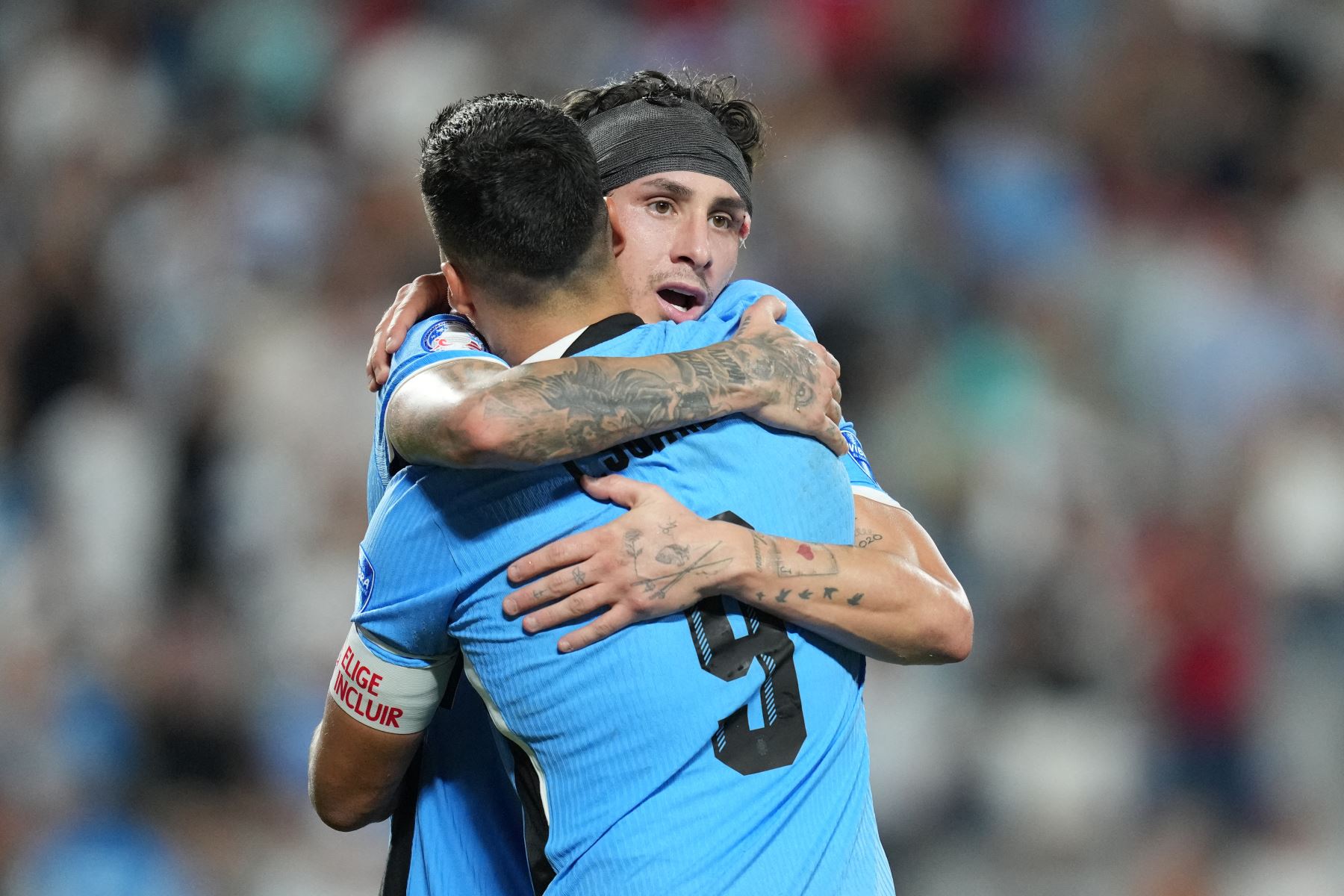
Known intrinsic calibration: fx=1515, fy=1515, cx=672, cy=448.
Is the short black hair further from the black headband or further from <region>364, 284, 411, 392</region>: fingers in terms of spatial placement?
the black headband

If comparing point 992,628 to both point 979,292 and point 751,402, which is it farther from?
point 751,402

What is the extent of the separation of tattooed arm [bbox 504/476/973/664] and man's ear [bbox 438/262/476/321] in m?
0.38

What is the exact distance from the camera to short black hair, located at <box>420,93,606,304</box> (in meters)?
2.34

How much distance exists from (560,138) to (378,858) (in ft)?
14.9

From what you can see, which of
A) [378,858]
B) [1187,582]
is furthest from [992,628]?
[378,858]

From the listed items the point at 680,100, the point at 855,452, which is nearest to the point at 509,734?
the point at 855,452

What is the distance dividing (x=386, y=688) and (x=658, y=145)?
134 cm

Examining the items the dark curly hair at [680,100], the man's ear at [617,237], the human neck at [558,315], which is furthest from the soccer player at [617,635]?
the dark curly hair at [680,100]

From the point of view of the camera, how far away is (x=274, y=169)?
8117mm

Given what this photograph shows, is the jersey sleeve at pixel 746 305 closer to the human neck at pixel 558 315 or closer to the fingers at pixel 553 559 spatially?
the human neck at pixel 558 315

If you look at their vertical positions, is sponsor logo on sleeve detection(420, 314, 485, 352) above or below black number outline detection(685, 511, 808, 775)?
above

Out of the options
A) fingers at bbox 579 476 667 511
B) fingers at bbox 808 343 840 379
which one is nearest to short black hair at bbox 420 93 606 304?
→ fingers at bbox 579 476 667 511

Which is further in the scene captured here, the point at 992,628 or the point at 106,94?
the point at 106,94

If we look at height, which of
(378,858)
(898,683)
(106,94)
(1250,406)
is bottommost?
(378,858)
